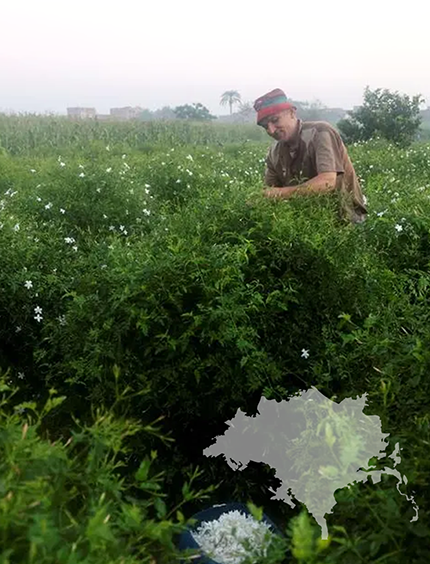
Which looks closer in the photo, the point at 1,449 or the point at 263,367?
the point at 1,449

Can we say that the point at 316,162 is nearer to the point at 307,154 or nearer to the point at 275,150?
the point at 307,154

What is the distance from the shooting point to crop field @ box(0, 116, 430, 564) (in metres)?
1.48

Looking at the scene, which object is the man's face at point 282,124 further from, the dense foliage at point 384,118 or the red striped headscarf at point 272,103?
the dense foliage at point 384,118

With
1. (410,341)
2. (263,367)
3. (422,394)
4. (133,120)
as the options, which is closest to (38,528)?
(422,394)

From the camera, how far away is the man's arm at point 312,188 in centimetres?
395

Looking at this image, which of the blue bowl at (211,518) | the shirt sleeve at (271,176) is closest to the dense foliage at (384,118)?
the shirt sleeve at (271,176)

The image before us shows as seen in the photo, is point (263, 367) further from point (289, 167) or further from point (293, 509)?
point (289, 167)

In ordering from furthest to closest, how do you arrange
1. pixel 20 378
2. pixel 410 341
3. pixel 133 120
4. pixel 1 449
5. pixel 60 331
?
pixel 133 120, pixel 20 378, pixel 60 331, pixel 410 341, pixel 1 449

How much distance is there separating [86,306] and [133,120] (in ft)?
76.8

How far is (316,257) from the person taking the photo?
10.3ft

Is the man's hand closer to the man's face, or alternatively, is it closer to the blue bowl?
the man's face

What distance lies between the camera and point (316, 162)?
173 inches
